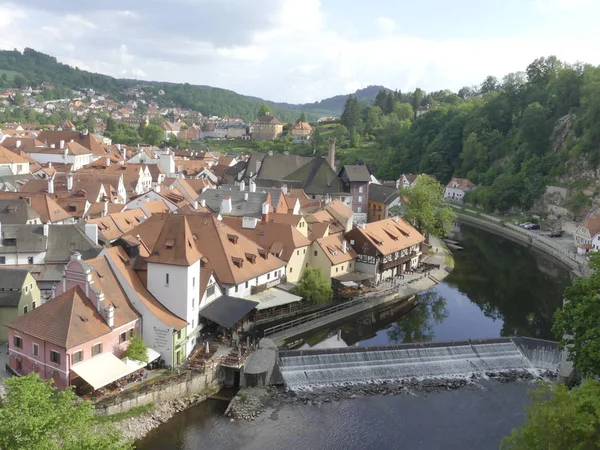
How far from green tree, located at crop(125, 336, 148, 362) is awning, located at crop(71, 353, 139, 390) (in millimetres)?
735

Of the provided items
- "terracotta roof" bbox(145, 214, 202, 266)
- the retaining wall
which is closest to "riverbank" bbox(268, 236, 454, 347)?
"terracotta roof" bbox(145, 214, 202, 266)

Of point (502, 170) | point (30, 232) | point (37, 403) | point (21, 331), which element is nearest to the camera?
point (37, 403)

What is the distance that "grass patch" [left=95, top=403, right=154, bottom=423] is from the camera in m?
27.4

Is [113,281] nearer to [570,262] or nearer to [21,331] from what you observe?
[21,331]

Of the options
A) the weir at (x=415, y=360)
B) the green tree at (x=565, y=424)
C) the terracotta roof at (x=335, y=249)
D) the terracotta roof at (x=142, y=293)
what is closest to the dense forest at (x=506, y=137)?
the terracotta roof at (x=335, y=249)

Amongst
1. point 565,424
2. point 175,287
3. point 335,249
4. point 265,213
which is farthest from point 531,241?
point 565,424

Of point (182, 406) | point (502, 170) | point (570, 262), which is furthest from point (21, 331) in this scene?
point (502, 170)

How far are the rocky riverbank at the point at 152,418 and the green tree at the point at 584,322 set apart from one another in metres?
19.9

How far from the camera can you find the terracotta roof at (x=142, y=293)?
33219 mm

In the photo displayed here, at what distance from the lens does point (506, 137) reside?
12131 centimetres

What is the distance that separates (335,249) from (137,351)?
23983 mm

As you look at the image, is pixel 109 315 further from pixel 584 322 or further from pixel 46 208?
pixel 46 208

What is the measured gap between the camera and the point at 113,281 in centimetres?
3347

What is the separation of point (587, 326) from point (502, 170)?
297 ft
